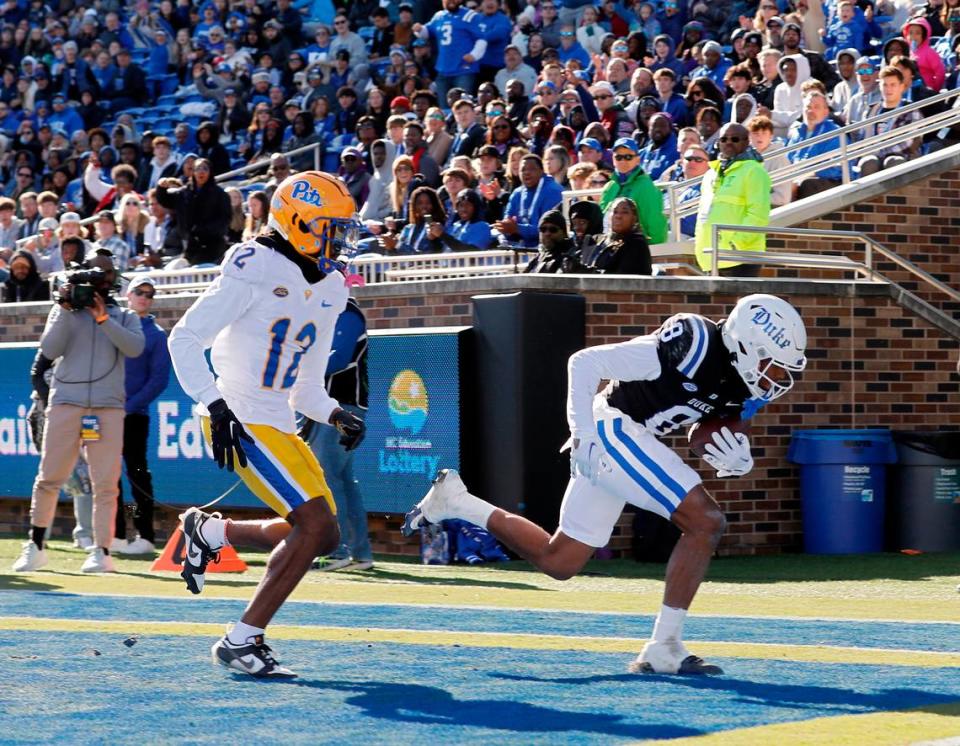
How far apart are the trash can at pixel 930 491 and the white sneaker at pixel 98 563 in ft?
19.6

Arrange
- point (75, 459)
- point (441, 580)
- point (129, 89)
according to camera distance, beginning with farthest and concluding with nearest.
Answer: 1. point (129, 89)
2. point (75, 459)
3. point (441, 580)

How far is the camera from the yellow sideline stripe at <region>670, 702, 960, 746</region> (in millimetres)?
5824

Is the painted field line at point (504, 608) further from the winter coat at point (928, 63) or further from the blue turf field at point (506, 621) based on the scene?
the winter coat at point (928, 63)

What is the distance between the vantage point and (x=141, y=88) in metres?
27.6

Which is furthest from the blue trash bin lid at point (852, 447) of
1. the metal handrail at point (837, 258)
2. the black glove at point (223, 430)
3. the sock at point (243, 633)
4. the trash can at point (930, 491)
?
the black glove at point (223, 430)

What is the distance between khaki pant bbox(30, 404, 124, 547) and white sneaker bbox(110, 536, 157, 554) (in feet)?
4.86

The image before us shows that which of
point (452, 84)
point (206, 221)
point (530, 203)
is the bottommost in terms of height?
point (530, 203)

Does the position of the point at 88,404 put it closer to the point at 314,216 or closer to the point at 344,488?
the point at 344,488

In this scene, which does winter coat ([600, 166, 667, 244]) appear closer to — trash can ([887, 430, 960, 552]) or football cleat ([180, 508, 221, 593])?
trash can ([887, 430, 960, 552])

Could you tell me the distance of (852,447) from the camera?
13281 mm

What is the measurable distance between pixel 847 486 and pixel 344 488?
12.9 ft

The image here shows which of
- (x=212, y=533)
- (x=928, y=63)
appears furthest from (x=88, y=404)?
(x=928, y=63)

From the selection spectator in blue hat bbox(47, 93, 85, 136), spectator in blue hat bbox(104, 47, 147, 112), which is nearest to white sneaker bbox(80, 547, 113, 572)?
spectator in blue hat bbox(47, 93, 85, 136)

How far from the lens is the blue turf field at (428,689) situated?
6.02 meters
